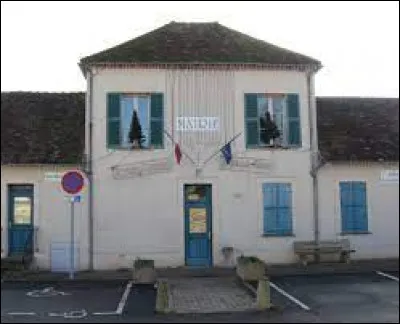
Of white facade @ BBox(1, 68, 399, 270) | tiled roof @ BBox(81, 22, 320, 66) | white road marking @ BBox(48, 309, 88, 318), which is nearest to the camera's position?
white road marking @ BBox(48, 309, 88, 318)

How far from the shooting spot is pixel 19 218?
2003cm

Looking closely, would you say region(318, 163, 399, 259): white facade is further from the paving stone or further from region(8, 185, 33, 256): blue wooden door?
region(8, 185, 33, 256): blue wooden door

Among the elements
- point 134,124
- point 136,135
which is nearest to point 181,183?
point 136,135

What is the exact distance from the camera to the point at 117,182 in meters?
19.9

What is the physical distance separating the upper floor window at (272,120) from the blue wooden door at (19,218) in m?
6.71

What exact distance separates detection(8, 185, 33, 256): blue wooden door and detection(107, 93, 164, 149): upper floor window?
9.43 feet

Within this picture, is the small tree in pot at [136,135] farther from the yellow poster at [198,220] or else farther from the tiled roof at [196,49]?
the yellow poster at [198,220]

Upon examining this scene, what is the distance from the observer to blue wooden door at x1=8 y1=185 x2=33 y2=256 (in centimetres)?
1989

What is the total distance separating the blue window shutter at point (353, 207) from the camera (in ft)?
68.6

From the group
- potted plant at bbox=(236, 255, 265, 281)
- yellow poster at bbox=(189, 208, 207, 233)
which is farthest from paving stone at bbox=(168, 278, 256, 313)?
yellow poster at bbox=(189, 208, 207, 233)

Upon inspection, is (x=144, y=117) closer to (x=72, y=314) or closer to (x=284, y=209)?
(x=284, y=209)

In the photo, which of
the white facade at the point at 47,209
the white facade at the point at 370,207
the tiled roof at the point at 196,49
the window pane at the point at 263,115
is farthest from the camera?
the white facade at the point at 370,207

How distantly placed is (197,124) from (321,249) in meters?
5.16

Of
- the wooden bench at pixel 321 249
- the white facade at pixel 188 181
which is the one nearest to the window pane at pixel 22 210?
the white facade at pixel 188 181
